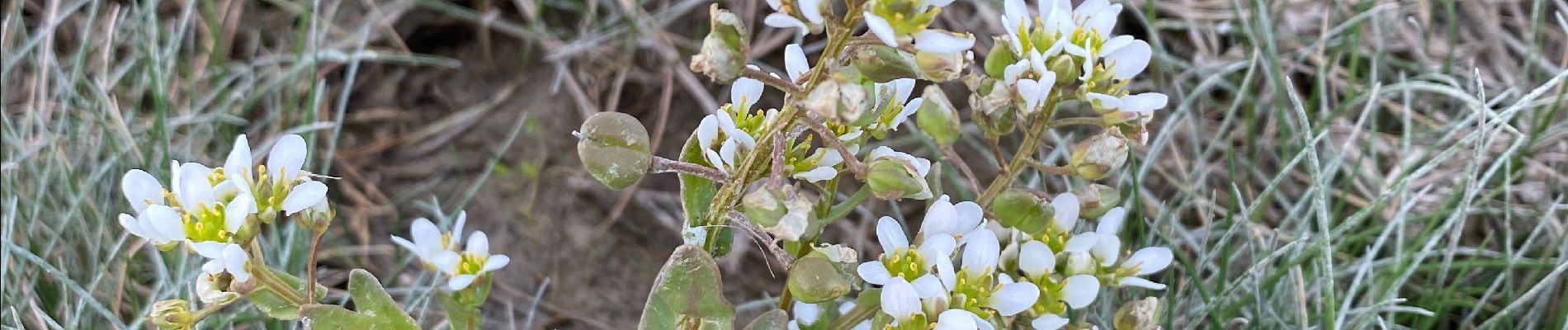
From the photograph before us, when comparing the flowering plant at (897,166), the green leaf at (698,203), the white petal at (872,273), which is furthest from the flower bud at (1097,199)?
the green leaf at (698,203)

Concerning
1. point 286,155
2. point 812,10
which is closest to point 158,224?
point 286,155

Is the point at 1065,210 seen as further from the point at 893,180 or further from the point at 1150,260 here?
the point at 893,180

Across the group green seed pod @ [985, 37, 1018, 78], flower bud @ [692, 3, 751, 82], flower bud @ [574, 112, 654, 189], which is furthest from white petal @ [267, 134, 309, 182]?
green seed pod @ [985, 37, 1018, 78]

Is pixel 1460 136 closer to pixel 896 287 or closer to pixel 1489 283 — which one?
pixel 1489 283

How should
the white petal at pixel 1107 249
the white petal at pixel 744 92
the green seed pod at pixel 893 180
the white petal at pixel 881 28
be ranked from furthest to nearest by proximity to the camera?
1. the white petal at pixel 1107 249
2. the white petal at pixel 744 92
3. the green seed pod at pixel 893 180
4. the white petal at pixel 881 28

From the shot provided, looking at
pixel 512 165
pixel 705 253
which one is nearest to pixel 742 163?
pixel 705 253

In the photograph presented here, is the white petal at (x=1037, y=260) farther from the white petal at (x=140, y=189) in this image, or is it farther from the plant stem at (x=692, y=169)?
the white petal at (x=140, y=189)

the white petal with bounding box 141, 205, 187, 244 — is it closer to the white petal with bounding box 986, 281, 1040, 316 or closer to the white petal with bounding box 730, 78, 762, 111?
the white petal with bounding box 730, 78, 762, 111
